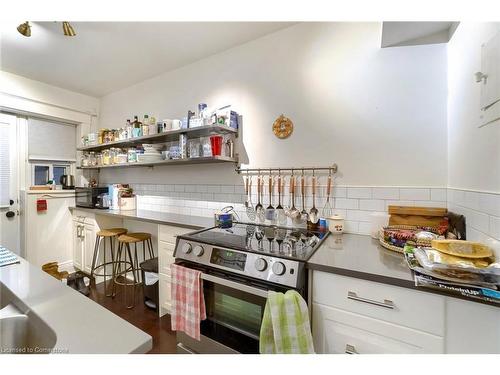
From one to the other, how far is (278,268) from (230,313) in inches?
17.9

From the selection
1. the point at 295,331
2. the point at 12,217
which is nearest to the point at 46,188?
the point at 12,217

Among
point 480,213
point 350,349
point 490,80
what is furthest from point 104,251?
point 490,80

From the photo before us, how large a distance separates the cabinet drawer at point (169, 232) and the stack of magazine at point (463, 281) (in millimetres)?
1473

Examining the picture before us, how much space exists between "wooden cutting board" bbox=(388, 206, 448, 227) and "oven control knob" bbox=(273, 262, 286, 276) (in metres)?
0.80

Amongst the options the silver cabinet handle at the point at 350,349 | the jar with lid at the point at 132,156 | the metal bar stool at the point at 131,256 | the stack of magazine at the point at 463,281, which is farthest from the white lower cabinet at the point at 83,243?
the stack of magazine at the point at 463,281

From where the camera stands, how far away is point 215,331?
1.33 metres

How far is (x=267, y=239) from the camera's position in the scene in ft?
4.73

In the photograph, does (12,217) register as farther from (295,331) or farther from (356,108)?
(356,108)

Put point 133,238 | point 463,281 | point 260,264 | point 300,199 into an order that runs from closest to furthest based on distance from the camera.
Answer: point 463,281
point 260,264
point 300,199
point 133,238

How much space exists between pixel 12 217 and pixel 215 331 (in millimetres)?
2921

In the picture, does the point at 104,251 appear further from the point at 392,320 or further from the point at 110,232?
the point at 392,320

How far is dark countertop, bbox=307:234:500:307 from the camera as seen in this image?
0.89m

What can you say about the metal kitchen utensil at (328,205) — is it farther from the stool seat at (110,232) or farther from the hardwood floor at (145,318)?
the stool seat at (110,232)

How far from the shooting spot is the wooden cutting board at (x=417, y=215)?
1.30 meters
